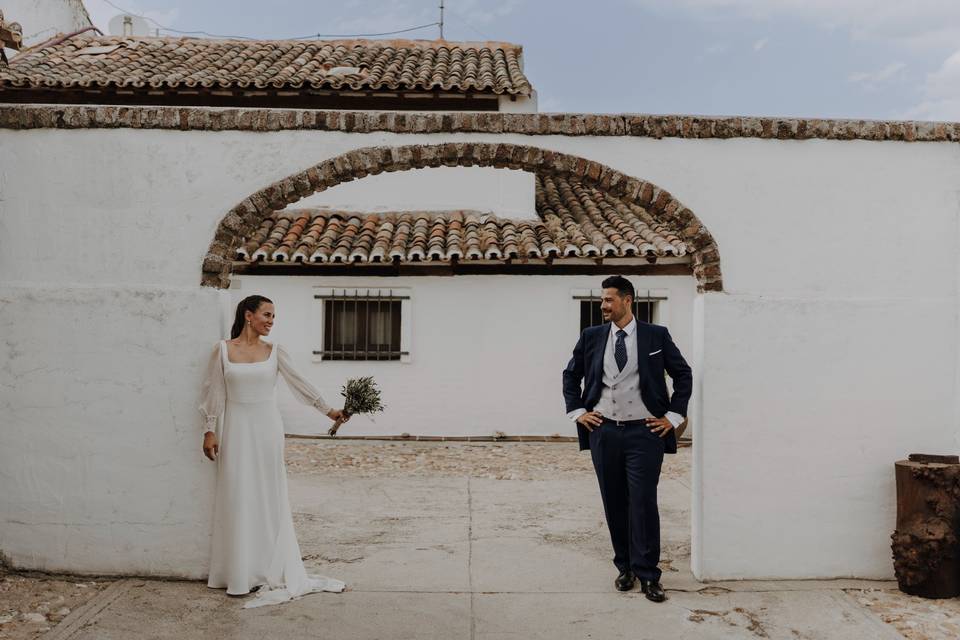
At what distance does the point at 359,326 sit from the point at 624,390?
8048mm

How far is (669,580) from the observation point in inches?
217

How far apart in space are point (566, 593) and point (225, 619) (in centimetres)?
202

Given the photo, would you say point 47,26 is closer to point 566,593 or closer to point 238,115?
point 238,115

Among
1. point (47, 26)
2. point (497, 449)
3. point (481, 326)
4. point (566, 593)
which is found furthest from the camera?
point (47, 26)

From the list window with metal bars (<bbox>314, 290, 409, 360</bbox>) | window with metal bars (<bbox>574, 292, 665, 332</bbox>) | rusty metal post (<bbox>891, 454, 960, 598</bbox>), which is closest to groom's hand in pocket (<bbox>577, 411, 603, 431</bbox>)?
rusty metal post (<bbox>891, 454, 960, 598</bbox>)

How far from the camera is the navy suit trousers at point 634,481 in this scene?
5.09 m

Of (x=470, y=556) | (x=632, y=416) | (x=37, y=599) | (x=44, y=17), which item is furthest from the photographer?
(x=44, y=17)

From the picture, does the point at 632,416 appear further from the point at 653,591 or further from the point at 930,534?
the point at 930,534

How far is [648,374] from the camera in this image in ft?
16.8

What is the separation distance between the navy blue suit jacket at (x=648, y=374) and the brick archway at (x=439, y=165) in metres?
0.61

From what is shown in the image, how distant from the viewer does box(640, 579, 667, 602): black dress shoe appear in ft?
16.6

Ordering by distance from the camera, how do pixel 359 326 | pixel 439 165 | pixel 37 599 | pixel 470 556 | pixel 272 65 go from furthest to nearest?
pixel 272 65, pixel 359 326, pixel 470 556, pixel 439 165, pixel 37 599

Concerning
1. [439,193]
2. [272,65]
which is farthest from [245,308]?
[272,65]

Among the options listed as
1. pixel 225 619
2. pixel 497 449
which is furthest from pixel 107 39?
pixel 225 619
